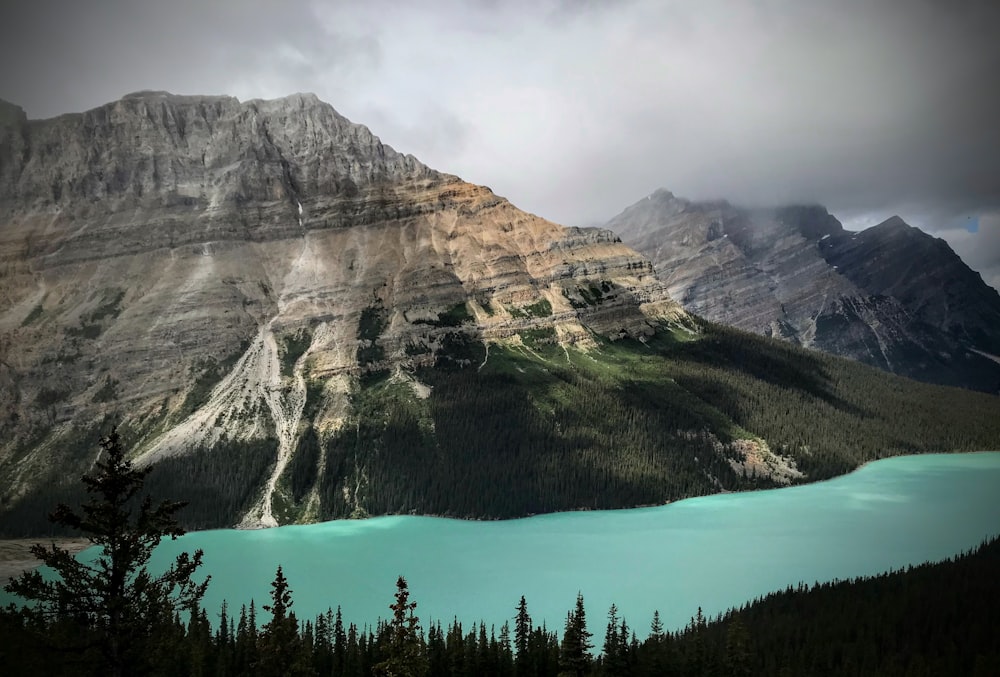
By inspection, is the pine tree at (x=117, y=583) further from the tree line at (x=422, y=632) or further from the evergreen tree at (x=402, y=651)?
the evergreen tree at (x=402, y=651)

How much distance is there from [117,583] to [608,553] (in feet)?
301

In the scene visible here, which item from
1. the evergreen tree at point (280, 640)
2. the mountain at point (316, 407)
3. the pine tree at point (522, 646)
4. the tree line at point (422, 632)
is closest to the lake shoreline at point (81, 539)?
the mountain at point (316, 407)

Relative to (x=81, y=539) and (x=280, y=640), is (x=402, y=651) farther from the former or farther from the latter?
(x=81, y=539)

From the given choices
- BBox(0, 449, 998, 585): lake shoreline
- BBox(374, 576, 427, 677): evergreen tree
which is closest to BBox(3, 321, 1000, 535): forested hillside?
BBox(0, 449, 998, 585): lake shoreline

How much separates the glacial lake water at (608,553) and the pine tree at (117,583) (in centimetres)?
5945

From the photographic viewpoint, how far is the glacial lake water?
274 ft

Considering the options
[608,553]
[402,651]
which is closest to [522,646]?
[402,651]

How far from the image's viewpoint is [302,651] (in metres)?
32.5

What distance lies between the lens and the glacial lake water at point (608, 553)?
83.4m

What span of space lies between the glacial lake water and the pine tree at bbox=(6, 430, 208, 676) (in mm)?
59447

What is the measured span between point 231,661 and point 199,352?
427 ft

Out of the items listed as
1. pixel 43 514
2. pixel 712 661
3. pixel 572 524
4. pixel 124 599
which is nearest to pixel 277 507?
pixel 43 514

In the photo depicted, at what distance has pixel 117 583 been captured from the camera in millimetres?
19375

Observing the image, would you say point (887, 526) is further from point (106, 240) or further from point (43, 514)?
point (106, 240)
